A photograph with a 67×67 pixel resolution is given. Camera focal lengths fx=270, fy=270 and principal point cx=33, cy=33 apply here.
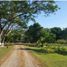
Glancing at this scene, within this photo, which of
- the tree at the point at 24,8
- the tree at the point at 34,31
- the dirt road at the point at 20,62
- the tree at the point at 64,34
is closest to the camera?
the dirt road at the point at 20,62

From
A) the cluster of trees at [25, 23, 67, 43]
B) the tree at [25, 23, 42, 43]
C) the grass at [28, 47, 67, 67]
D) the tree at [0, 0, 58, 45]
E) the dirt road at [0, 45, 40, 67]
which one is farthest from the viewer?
the tree at [25, 23, 42, 43]

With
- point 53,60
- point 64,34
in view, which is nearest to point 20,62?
point 53,60

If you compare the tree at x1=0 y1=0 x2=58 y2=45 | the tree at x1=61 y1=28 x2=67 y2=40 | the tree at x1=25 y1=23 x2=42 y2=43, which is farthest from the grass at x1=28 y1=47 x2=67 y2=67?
the tree at x1=61 y1=28 x2=67 y2=40

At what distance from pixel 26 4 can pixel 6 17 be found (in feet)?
19.0

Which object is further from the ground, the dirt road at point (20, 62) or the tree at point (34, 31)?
the tree at point (34, 31)

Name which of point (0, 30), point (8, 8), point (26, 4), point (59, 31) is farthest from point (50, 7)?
point (59, 31)

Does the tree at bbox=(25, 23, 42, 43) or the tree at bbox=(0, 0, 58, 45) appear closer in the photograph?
the tree at bbox=(0, 0, 58, 45)

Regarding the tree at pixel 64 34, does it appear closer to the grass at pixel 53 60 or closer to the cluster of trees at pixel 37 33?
the cluster of trees at pixel 37 33

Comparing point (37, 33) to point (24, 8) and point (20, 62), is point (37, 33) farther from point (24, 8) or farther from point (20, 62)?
point (20, 62)

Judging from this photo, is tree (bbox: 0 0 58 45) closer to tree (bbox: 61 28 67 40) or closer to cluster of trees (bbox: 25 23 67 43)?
cluster of trees (bbox: 25 23 67 43)

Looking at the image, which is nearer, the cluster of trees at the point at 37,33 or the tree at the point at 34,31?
the cluster of trees at the point at 37,33

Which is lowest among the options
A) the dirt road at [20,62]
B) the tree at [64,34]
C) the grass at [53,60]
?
the grass at [53,60]

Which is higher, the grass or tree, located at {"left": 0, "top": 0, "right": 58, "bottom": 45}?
tree, located at {"left": 0, "top": 0, "right": 58, "bottom": 45}

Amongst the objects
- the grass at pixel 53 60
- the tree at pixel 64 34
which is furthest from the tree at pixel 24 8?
the tree at pixel 64 34
